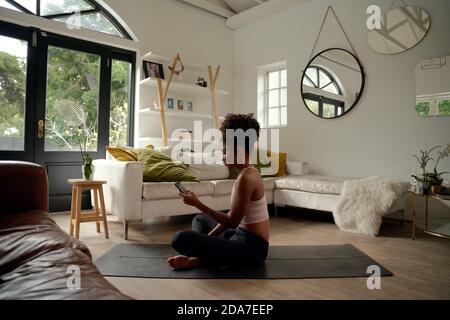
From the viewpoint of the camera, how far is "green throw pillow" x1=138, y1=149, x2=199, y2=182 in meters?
2.94

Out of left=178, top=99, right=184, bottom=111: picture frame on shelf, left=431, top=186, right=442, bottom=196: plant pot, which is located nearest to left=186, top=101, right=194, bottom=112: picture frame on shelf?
left=178, top=99, right=184, bottom=111: picture frame on shelf

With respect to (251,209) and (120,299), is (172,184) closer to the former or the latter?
(251,209)

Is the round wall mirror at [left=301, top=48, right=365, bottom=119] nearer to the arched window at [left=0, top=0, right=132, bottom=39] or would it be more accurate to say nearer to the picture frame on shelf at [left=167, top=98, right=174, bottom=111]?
the picture frame on shelf at [left=167, top=98, right=174, bottom=111]

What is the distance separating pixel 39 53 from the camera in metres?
3.60

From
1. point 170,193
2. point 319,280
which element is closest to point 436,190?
point 319,280

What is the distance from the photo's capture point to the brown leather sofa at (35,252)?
793 millimetres

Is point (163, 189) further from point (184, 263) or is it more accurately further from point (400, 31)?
point (400, 31)

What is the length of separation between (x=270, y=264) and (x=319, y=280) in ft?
1.14

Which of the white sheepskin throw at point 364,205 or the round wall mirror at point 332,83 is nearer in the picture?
the white sheepskin throw at point 364,205

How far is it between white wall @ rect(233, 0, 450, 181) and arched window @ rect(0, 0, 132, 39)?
2.21 metres

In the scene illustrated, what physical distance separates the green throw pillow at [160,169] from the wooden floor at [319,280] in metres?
0.50

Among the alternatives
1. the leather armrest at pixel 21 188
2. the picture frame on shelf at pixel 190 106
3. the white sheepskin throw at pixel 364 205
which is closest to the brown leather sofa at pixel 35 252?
the leather armrest at pixel 21 188

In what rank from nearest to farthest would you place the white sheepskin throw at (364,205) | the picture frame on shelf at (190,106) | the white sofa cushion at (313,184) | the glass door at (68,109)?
the white sheepskin throw at (364,205) < the white sofa cushion at (313,184) < the glass door at (68,109) < the picture frame on shelf at (190,106)

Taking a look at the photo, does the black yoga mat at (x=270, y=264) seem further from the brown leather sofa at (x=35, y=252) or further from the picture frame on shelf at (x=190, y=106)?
the picture frame on shelf at (x=190, y=106)
